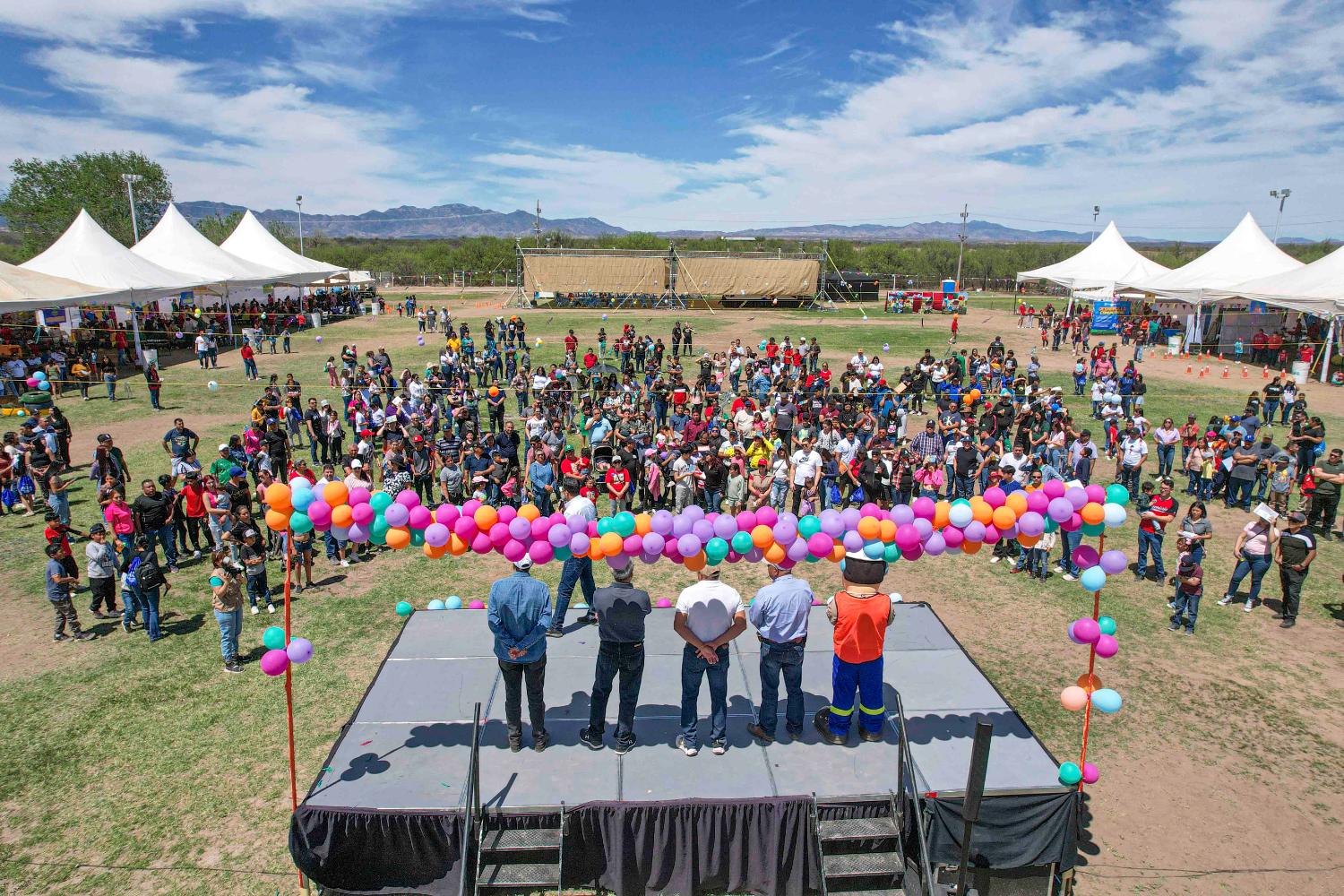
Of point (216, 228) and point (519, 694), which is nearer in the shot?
point (519, 694)

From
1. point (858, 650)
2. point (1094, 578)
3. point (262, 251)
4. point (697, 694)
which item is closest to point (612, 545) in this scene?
point (697, 694)

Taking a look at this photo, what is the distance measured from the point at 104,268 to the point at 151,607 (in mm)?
22289

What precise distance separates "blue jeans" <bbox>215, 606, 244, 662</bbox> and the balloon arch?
8.51 feet

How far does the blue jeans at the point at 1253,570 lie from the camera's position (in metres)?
9.83

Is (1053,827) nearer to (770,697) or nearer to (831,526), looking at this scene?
(770,697)

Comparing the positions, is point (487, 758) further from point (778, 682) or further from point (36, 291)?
point (36, 291)

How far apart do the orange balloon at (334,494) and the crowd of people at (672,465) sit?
2641 mm

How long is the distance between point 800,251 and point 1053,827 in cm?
4633

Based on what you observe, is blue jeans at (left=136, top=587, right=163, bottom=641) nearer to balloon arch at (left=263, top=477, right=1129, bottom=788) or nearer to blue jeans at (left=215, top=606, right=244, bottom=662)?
blue jeans at (left=215, top=606, right=244, bottom=662)

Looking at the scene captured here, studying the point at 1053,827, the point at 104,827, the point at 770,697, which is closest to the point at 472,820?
the point at 770,697

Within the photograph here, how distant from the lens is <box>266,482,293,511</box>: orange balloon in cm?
596

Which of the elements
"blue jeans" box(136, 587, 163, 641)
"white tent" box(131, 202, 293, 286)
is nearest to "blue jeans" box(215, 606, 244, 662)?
"blue jeans" box(136, 587, 163, 641)

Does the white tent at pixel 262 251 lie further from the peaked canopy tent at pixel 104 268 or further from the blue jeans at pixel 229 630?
the blue jeans at pixel 229 630

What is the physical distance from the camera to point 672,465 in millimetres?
12922
